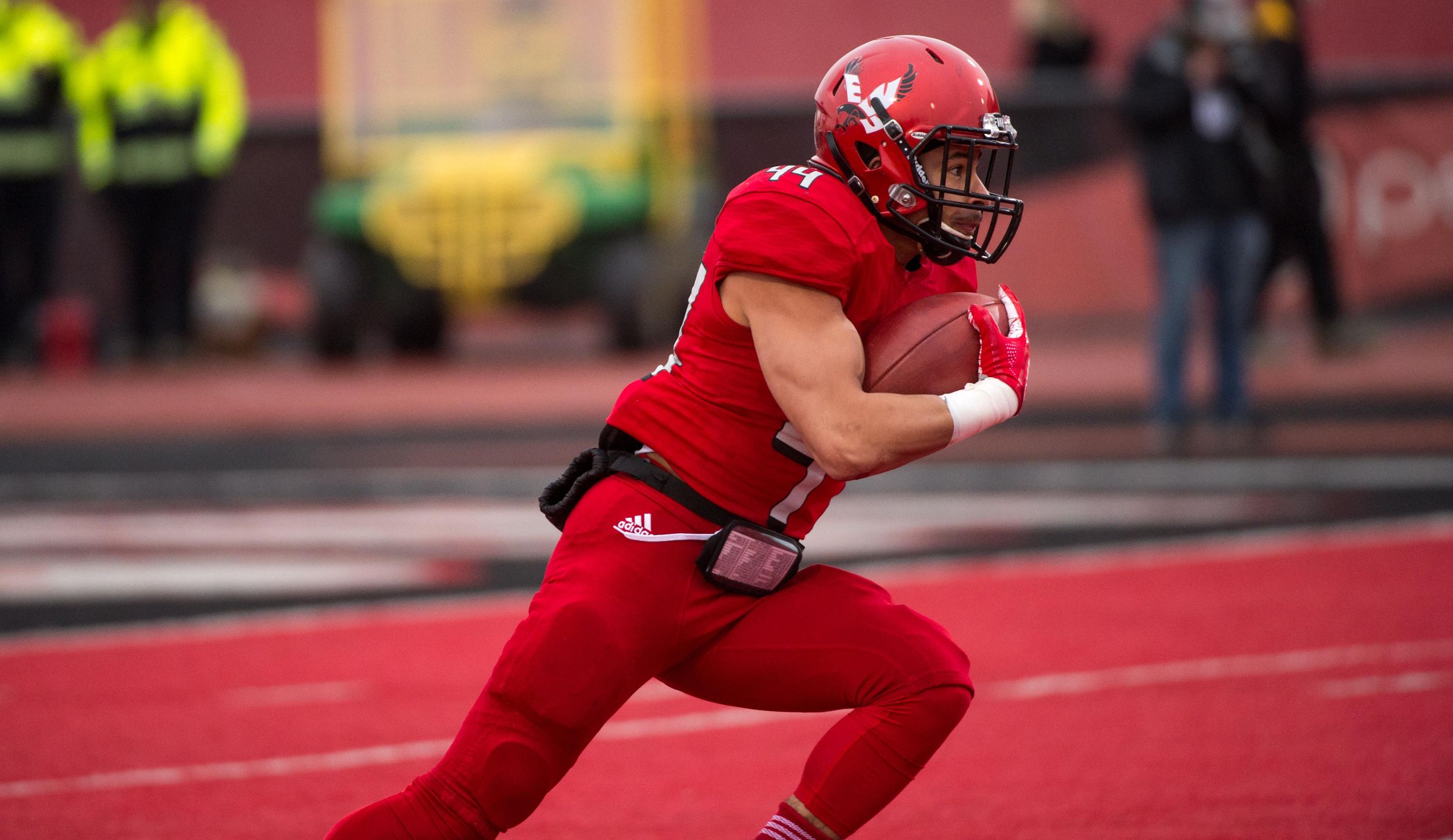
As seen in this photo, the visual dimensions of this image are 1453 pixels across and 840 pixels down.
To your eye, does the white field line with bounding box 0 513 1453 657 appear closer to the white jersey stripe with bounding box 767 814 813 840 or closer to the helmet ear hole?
the white jersey stripe with bounding box 767 814 813 840

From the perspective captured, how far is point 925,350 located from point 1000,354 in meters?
0.15

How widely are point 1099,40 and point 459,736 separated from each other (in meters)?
21.4

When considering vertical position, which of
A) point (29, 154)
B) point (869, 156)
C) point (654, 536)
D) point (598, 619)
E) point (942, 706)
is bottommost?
point (29, 154)

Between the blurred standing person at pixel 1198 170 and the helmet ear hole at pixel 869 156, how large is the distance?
7063mm

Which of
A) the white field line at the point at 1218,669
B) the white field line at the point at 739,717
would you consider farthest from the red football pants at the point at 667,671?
the white field line at the point at 1218,669

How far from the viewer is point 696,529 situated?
3.53 metres

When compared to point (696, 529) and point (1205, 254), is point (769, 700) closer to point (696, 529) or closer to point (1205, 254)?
point (696, 529)

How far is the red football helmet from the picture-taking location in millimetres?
3504

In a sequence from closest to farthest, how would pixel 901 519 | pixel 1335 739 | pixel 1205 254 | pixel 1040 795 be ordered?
pixel 1040 795, pixel 1335 739, pixel 901 519, pixel 1205 254

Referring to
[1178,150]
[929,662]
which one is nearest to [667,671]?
[929,662]

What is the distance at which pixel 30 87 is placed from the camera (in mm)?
16750

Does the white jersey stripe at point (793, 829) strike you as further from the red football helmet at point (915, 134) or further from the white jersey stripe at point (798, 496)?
the red football helmet at point (915, 134)

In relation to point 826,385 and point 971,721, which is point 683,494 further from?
point 971,721

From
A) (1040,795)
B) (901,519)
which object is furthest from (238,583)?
(1040,795)
